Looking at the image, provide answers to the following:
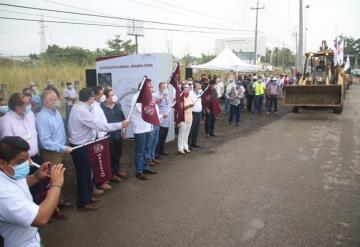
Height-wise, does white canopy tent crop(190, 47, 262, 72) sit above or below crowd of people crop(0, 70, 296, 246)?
above

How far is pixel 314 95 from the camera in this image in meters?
17.3

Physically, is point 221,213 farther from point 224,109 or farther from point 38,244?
point 224,109

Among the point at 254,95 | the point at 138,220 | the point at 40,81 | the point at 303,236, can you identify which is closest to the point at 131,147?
the point at 138,220

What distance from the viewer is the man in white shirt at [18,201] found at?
8.14ft

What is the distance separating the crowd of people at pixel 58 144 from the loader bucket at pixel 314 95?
661cm

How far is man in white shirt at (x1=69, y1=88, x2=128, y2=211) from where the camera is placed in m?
5.76

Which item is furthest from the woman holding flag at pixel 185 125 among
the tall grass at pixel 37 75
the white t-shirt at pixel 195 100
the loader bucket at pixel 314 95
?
the loader bucket at pixel 314 95

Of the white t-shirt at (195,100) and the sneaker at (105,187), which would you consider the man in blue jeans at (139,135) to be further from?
the white t-shirt at (195,100)

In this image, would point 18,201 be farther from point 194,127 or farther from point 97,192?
point 194,127

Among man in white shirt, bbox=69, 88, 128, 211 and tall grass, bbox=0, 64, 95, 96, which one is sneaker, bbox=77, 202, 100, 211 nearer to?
man in white shirt, bbox=69, 88, 128, 211

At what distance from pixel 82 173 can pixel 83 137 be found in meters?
0.55

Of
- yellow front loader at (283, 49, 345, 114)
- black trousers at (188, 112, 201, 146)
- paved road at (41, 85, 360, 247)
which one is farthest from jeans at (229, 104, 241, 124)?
paved road at (41, 85, 360, 247)

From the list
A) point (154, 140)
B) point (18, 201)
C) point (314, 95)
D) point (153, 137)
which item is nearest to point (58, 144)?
point (18, 201)

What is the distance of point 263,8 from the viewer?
155 feet
